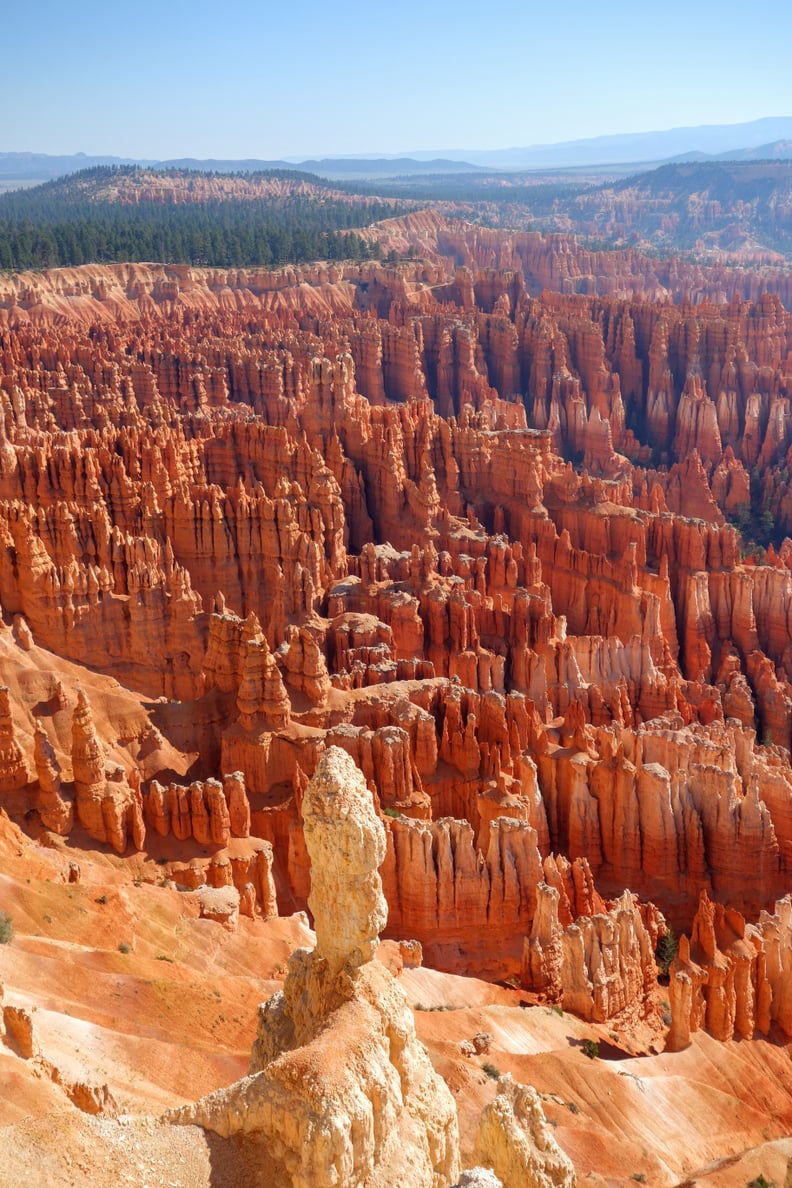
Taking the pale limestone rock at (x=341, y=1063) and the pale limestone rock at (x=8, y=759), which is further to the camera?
the pale limestone rock at (x=8, y=759)

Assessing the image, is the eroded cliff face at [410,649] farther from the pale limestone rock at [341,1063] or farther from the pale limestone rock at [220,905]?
the pale limestone rock at [341,1063]

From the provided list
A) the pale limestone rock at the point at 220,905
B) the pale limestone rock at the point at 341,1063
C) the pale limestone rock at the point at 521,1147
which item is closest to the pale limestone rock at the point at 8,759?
the pale limestone rock at the point at 220,905

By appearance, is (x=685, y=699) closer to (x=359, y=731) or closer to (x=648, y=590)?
(x=648, y=590)

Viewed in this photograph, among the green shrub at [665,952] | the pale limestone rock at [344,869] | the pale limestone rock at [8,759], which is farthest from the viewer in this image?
the green shrub at [665,952]

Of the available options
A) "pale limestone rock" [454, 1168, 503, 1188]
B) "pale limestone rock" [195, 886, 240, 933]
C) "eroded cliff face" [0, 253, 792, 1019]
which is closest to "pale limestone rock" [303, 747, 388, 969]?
"pale limestone rock" [454, 1168, 503, 1188]

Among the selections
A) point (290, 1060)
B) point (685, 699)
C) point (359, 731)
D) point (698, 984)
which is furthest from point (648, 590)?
point (290, 1060)

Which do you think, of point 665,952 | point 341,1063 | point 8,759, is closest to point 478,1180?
point 341,1063

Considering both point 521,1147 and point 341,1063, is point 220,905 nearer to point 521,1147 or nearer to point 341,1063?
point 521,1147
